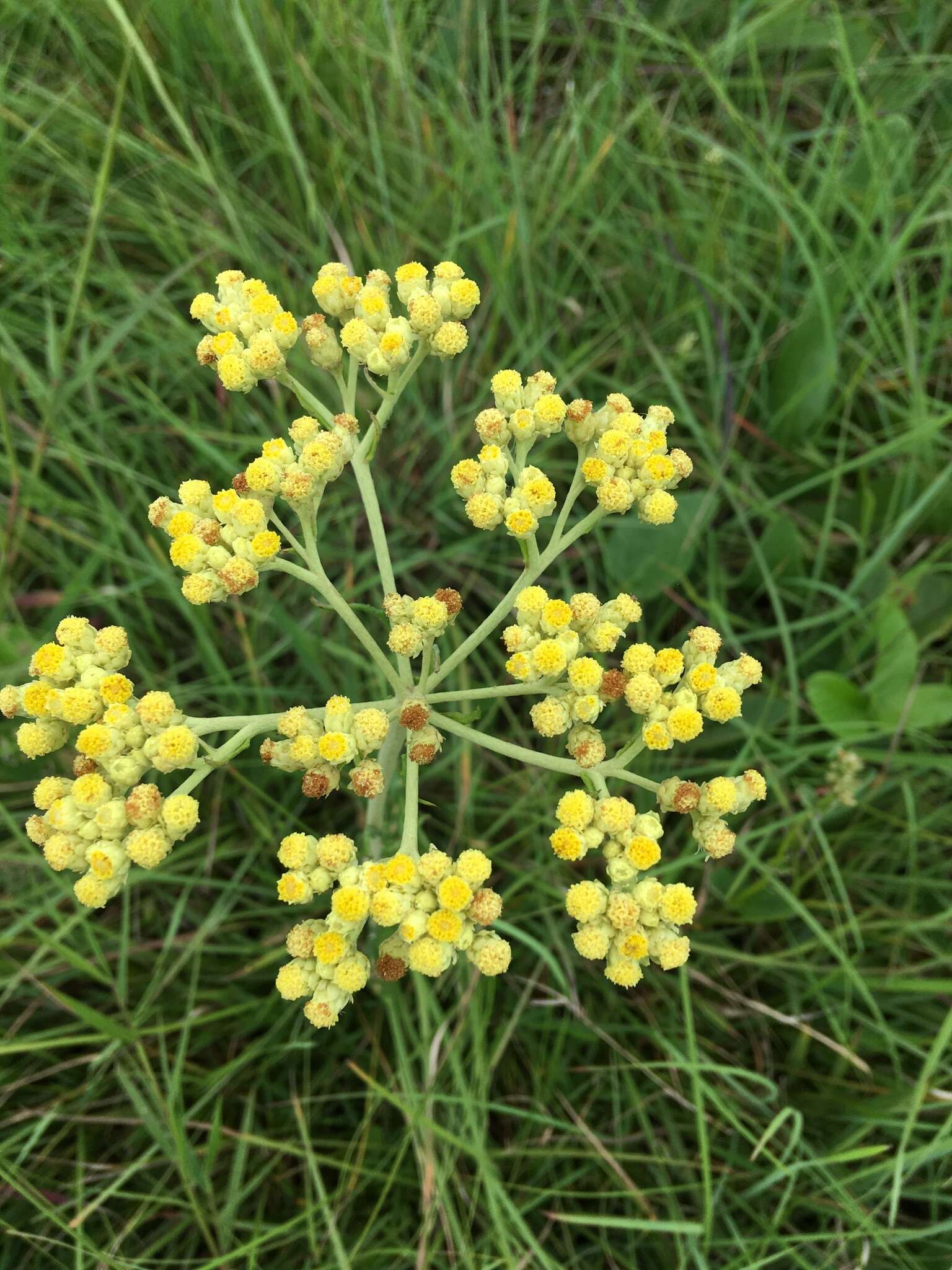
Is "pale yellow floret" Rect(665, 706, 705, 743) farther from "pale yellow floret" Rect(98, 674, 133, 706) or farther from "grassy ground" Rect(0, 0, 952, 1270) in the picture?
"pale yellow floret" Rect(98, 674, 133, 706)

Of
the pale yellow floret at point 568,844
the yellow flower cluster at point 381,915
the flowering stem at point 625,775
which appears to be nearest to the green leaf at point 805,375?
the flowering stem at point 625,775

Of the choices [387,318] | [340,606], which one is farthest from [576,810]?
[387,318]

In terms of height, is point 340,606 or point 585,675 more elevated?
point 340,606

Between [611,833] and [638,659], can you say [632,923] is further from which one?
[638,659]

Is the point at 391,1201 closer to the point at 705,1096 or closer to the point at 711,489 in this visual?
the point at 705,1096

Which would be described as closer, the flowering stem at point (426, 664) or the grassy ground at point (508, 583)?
the flowering stem at point (426, 664)

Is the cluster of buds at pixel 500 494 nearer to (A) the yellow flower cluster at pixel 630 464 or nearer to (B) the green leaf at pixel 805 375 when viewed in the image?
(A) the yellow flower cluster at pixel 630 464
